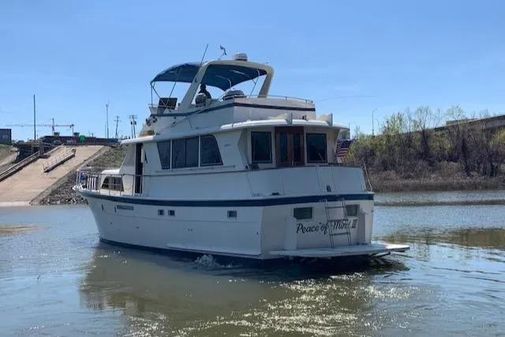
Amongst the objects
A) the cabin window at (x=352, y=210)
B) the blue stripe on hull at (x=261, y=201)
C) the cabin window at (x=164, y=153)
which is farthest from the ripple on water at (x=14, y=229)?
the cabin window at (x=352, y=210)

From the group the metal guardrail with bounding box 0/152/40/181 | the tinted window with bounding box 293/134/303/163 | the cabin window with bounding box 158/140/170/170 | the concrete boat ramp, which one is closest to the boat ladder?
the tinted window with bounding box 293/134/303/163

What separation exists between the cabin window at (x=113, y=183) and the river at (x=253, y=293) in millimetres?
2159

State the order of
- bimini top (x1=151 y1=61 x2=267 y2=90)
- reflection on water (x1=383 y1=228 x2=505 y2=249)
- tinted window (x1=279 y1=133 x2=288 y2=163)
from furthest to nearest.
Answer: bimini top (x1=151 y1=61 x2=267 y2=90), reflection on water (x1=383 y1=228 x2=505 y2=249), tinted window (x1=279 y1=133 x2=288 y2=163)

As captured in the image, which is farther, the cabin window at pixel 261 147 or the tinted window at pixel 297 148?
the tinted window at pixel 297 148

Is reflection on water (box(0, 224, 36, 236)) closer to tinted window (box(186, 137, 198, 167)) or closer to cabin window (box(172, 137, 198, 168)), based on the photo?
cabin window (box(172, 137, 198, 168))

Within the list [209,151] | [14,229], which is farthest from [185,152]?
[14,229]

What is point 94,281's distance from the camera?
13.8 metres

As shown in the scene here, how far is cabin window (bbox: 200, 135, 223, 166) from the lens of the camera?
15531mm

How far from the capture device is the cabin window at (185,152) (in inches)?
640

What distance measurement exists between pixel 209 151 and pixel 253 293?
16.5ft

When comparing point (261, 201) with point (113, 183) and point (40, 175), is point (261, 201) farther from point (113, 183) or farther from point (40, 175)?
point (40, 175)

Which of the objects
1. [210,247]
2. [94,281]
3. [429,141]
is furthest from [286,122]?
[429,141]

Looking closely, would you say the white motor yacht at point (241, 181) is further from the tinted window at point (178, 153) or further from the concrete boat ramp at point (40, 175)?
the concrete boat ramp at point (40, 175)

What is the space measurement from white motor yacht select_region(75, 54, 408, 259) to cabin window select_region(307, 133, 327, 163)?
27mm
